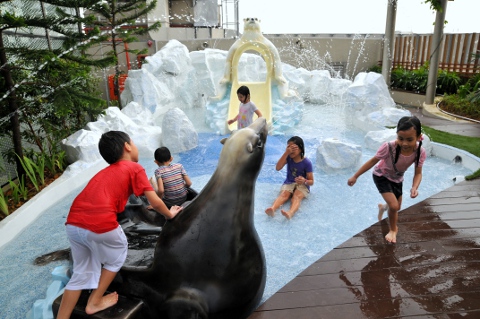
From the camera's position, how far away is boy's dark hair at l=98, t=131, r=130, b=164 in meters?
2.04

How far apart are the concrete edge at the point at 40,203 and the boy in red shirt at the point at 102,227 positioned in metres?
2.48

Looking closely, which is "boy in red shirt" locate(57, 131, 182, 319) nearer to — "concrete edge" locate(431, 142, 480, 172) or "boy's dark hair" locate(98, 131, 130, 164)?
"boy's dark hair" locate(98, 131, 130, 164)

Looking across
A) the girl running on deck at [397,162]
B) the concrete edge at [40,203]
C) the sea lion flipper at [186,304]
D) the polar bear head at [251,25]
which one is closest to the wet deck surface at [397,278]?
the girl running on deck at [397,162]

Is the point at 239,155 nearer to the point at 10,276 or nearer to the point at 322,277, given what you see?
the point at 322,277

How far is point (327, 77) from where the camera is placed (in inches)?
510

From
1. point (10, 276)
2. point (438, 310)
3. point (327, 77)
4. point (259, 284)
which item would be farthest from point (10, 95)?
point (327, 77)

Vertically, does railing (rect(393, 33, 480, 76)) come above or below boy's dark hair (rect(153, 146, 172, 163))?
above

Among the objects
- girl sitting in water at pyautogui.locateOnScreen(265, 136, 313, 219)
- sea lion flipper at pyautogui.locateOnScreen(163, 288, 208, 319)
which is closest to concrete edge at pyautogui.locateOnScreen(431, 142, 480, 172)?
girl sitting in water at pyautogui.locateOnScreen(265, 136, 313, 219)

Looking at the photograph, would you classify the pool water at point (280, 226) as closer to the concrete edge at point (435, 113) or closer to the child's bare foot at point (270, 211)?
the child's bare foot at point (270, 211)

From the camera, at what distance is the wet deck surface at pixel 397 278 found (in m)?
2.08

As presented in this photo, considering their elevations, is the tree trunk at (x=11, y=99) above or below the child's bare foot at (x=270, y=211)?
above

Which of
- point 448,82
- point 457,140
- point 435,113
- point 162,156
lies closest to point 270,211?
point 162,156

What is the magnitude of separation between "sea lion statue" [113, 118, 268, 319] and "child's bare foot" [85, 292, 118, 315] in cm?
19

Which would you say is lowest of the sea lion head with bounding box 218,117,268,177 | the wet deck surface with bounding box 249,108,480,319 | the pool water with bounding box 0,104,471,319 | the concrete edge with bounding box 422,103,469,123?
the pool water with bounding box 0,104,471,319
